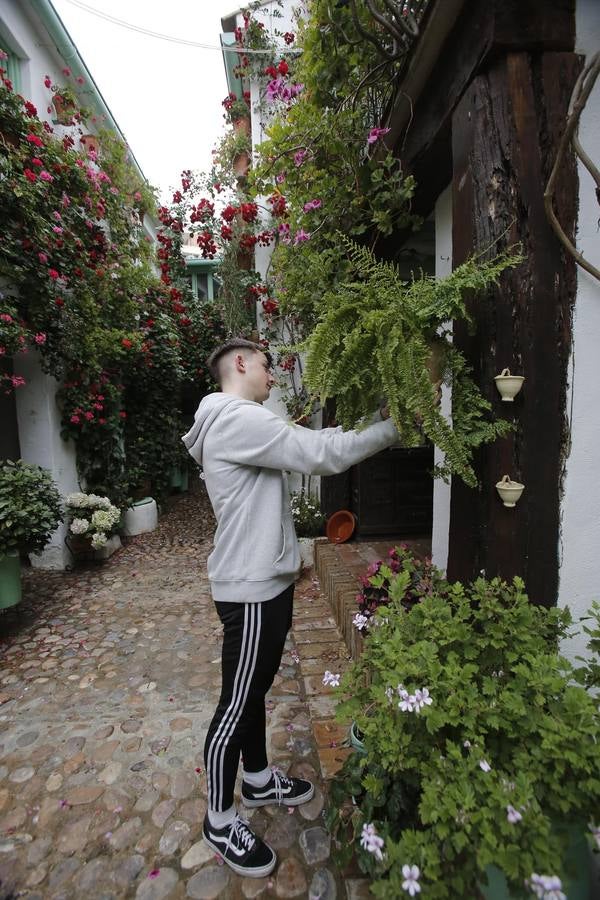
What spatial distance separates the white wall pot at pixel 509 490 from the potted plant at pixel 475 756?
0.92 feet

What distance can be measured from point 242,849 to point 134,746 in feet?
3.09

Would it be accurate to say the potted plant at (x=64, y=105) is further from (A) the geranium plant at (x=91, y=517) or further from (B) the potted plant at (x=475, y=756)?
(B) the potted plant at (x=475, y=756)

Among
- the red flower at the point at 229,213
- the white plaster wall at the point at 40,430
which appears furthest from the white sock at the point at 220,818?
the red flower at the point at 229,213

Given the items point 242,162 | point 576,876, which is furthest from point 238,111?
point 576,876

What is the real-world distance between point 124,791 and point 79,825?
0.21 metres

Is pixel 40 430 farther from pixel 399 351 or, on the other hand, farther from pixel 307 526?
pixel 399 351

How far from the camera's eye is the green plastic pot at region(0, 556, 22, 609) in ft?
11.2

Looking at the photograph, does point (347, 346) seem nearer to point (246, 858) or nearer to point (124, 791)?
point (246, 858)

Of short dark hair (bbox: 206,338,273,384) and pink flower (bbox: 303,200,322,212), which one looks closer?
short dark hair (bbox: 206,338,273,384)

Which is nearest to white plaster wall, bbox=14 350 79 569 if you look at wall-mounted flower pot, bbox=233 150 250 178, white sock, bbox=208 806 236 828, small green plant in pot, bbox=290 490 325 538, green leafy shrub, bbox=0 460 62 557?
green leafy shrub, bbox=0 460 62 557

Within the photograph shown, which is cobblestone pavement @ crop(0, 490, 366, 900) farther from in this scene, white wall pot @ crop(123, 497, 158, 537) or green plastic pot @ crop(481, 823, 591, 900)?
white wall pot @ crop(123, 497, 158, 537)

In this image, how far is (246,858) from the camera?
1556 mm

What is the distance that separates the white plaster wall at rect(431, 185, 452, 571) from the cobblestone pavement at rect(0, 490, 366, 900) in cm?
106

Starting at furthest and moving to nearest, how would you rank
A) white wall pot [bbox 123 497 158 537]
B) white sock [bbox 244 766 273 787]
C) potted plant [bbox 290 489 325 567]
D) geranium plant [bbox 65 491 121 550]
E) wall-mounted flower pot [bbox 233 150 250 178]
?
1. white wall pot [bbox 123 497 158 537]
2. wall-mounted flower pot [bbox 233 150 250 178]
3. geranium plant [bbox 65 491 121 550]
4. potted plant [bbox 290 489 325 567]
5. white sock [bbox 244 766 273 787]
